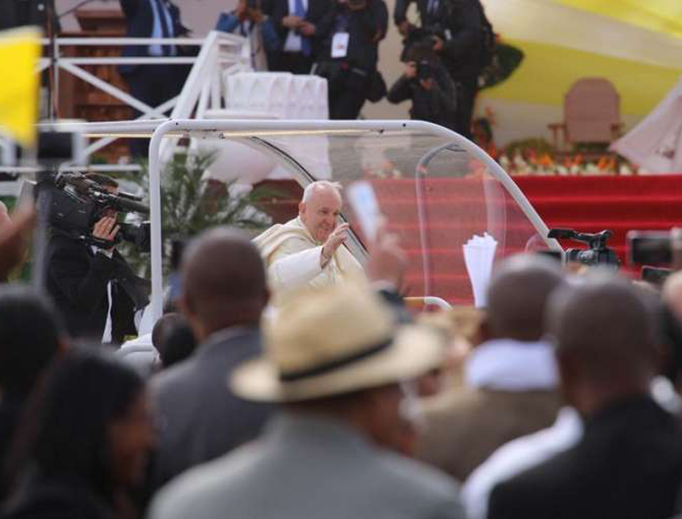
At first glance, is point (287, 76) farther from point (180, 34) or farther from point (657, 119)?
point (657, 119)

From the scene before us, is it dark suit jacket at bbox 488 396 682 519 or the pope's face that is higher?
dark suit jacket at bbox 488 396 682 519

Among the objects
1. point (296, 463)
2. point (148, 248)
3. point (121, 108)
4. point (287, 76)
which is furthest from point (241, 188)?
point (296, 463)

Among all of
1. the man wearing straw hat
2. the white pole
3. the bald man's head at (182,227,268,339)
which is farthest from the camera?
the white pole

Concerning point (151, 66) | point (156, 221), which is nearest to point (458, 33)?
point (151, 66)

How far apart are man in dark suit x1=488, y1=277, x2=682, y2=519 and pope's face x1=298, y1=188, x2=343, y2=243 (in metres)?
6.23

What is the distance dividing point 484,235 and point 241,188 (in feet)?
17.4

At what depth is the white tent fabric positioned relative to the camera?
1698 cm

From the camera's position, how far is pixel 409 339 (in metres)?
3.91

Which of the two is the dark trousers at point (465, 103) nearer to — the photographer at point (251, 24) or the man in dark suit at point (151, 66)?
the photographer at point (251, 24)

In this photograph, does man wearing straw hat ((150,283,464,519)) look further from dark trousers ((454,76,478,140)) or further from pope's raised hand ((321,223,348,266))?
dark trousers ((454,76,478,140))

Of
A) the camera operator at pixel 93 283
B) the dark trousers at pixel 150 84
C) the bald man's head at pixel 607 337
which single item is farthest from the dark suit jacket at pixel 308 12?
the bald man's head at pixel 607 337

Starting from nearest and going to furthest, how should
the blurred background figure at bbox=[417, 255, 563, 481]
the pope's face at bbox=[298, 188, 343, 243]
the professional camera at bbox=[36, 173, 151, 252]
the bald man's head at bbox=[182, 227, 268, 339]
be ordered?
the blurred background figure at bbox=[417, 255, 563, 481]
the bald man's head at bbox=[182, 227, 268, 339]
the professional camera at bbox=[36, 173, 151, 252]
the pope's face at bbox=[298, 188, 343, 243]

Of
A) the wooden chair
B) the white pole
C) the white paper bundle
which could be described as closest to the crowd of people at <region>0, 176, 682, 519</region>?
the white paper bundle

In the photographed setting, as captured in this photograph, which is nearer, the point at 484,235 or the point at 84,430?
the point at 84,430
